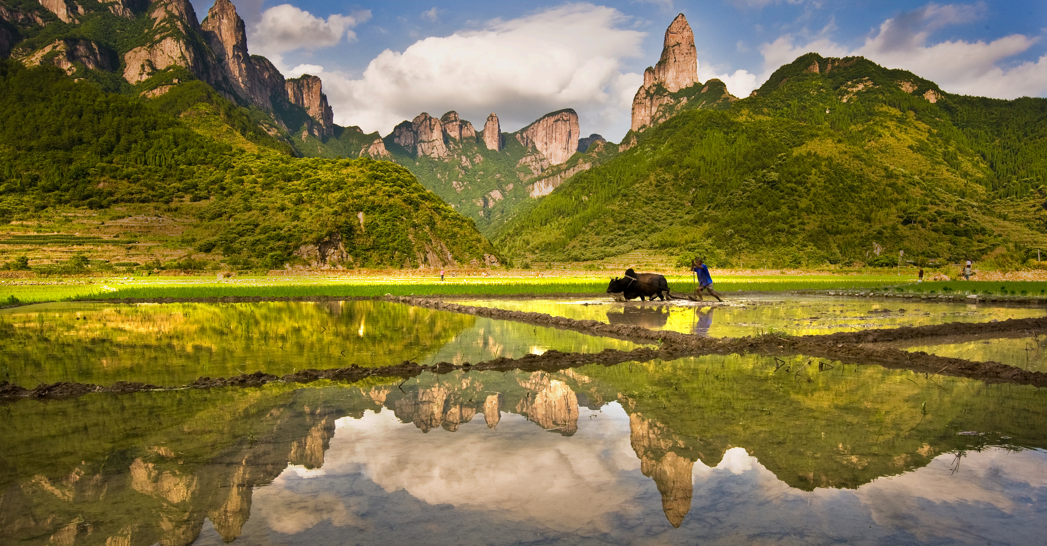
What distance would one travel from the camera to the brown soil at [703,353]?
988 cm

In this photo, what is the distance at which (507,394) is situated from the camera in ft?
31.0

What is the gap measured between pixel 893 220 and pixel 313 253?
324ft

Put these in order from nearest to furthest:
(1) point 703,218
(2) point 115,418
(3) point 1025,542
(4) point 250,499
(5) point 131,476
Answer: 1. (3) point 1025,542
2. (4) point 250,499
3. (5) point 131,476
4. (2) point 115,418
5. (1) point 703,218

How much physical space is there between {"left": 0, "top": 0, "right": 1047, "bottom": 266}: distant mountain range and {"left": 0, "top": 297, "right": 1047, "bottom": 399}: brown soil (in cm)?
7327

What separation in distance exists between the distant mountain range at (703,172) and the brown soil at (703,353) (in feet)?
240

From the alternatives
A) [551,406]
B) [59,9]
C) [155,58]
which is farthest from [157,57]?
[551,406]

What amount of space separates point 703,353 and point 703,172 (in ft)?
432

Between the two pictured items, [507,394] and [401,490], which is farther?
[507,394]

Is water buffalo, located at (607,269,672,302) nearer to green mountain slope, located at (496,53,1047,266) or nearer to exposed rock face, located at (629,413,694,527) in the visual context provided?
exposed rock face, located at (629,413,694,527)

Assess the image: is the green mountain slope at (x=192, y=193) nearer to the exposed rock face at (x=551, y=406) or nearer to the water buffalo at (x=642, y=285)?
the water buffalo at (x=642, y=285)

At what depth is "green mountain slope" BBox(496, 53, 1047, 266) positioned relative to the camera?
→ 10038 centimetres

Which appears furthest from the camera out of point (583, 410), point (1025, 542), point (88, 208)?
point (88, 208)

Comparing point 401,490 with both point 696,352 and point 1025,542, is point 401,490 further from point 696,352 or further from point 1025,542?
point 696,352

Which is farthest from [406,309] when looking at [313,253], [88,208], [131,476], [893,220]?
[893,220]
